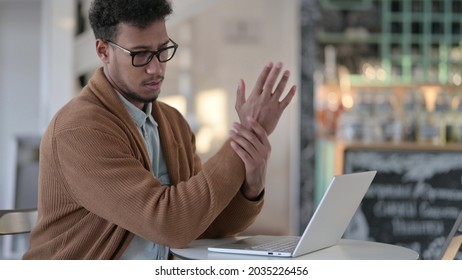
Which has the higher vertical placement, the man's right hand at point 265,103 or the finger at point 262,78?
the finger at point 262,78

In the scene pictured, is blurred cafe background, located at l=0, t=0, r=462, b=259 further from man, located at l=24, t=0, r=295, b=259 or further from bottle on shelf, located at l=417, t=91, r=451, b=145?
man, located at l=24, t=0, r=295, b=259

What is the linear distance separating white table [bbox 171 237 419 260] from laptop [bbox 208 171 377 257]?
1cm

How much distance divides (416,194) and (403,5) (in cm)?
344

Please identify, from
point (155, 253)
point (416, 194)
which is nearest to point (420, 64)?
point (416, 194)

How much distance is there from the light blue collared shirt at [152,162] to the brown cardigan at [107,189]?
54 mm

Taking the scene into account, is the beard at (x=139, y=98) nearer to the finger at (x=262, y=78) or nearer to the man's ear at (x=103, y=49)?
the man's ear at (x=103, y=49)

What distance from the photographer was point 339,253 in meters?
1.61

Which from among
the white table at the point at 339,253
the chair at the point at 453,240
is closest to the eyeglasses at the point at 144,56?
the white table at the point at 339,253

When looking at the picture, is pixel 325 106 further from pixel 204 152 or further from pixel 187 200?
pixel 187 200

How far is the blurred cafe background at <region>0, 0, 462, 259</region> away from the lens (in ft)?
12.8

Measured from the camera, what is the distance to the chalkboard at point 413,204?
3.88m

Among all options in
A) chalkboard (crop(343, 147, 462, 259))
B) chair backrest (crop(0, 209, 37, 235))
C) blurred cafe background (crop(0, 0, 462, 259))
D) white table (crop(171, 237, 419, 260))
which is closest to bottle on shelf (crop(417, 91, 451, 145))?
blurred cafe background (crop(0, 0, 462, 259))

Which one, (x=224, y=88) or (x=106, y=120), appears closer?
(x=106, y=120)
